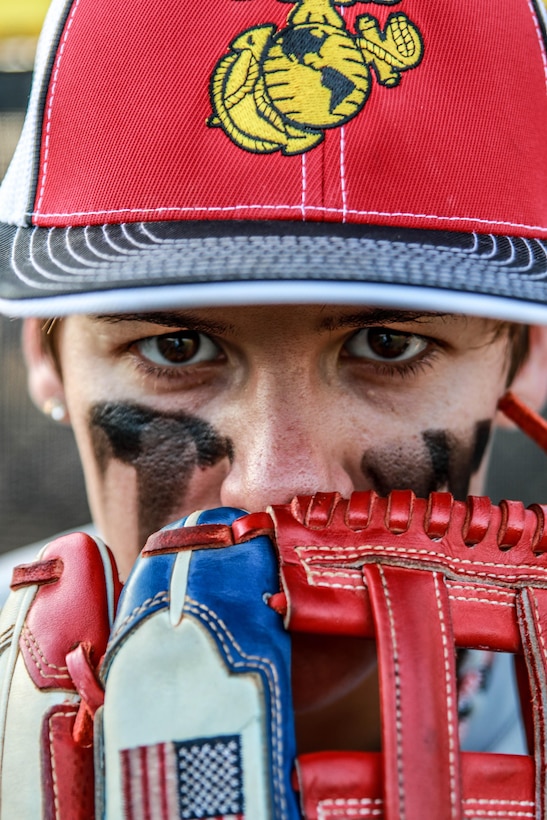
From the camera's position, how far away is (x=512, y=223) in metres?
0.93

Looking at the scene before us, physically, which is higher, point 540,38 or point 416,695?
point 540,38

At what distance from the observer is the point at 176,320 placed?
1.02 meters

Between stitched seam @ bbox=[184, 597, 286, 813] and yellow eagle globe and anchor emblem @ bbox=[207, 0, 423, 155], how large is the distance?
46 cm

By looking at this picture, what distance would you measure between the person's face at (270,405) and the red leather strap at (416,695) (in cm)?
21

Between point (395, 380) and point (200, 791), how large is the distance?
58 cm

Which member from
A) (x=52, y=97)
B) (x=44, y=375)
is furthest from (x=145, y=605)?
(x=44, y=375)

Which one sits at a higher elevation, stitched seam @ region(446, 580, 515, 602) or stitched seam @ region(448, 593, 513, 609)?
stitched seam @ region(446, 580, 515, 602)

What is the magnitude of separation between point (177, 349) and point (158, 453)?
14cm

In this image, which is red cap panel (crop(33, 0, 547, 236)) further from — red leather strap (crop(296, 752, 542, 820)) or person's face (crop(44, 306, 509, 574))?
red leather strap (crop(296, 752, 542, 820))

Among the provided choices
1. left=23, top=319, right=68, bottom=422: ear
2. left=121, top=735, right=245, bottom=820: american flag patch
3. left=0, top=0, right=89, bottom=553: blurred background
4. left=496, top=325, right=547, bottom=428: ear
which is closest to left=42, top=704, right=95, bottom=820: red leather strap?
left=121, top=735, right=245, bottom=820: american flag patch

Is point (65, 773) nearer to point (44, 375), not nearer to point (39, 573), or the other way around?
point (39, 573)

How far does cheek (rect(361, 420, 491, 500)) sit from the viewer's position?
108cm

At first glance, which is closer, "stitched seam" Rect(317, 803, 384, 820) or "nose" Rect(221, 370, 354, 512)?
"stitched seam" Rect(317, 803, 384, 820)

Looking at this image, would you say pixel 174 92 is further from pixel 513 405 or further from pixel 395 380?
pixel 513 405
